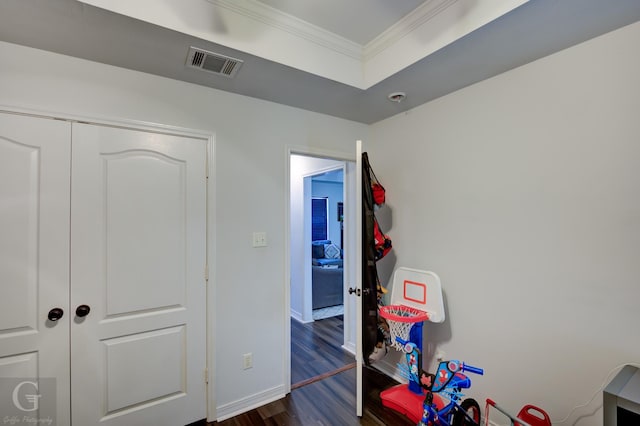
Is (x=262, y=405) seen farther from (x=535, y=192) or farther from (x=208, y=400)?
Result: (x=535, y=192)

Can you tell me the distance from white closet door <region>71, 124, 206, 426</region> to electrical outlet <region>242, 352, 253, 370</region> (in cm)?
31

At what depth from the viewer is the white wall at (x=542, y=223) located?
145 centimetres

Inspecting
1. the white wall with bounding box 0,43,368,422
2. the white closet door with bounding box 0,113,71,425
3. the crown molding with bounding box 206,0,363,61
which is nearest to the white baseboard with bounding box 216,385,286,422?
the white wall with bounding box 0,43,368,422

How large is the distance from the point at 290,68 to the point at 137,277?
1.68 metres

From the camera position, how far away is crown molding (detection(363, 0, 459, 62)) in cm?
163

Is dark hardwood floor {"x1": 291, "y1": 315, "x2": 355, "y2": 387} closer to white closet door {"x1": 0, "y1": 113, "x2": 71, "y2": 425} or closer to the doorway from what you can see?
the doorway

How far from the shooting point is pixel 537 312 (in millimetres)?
1741

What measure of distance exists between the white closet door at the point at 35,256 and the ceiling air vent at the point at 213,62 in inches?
33.3

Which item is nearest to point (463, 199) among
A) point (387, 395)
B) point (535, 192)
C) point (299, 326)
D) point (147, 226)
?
point (535, 192)

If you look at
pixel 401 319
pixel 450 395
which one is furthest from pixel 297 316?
pixel 450 395

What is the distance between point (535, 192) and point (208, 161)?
2190 millimetres

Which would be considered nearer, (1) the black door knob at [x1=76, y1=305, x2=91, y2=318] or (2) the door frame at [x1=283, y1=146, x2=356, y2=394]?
(1) the black door knob at [x1=76, y1=305, x2=91, y2=318]

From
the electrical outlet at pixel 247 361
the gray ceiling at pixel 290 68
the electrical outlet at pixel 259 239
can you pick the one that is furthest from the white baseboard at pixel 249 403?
the gray ceiling at pixel 290 68

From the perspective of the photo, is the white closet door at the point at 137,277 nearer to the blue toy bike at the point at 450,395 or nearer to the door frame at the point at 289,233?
the door frame at the point at 289,233
